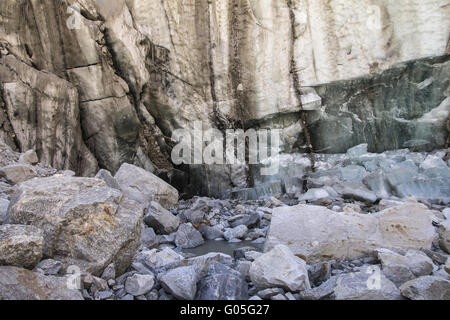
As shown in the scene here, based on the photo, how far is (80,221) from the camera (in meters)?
2.94

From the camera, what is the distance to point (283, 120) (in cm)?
878

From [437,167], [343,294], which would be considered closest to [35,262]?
[343,294]

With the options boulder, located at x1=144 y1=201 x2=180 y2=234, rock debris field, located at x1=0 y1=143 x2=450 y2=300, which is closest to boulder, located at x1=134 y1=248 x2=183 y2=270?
rock debris field, located at x1=0 y1=143 x2=450 y2=300

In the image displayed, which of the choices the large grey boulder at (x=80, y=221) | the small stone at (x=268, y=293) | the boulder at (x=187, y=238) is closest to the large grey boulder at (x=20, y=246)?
the large grey boulder at (x=80, y=221)

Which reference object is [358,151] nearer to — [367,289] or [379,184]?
[379,184]

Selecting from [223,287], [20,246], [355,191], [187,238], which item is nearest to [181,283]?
[223,287]

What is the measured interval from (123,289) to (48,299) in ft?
2.08

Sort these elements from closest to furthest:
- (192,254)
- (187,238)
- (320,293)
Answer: (320,293), (192,254), (187,238)

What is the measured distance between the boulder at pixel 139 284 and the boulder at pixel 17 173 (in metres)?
3.18

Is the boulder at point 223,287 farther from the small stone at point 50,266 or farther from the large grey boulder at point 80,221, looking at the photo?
the small stone at point 50,266

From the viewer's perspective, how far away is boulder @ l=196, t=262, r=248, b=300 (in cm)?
267

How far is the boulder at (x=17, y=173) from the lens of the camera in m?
5.02

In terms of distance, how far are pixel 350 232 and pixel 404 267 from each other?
2.68 ft

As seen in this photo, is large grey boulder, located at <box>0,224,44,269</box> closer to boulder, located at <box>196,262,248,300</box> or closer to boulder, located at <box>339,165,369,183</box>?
boulder, located at <box>196,262,248,300</box>
